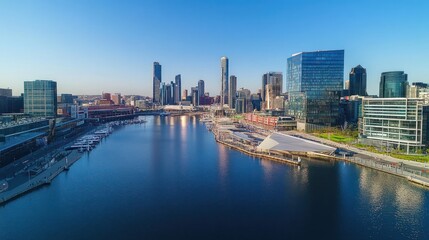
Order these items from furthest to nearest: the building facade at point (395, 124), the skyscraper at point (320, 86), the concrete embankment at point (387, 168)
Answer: the skyscraper at point (320, 86)
the building facade at point (395, 124)
the concrete embankment at point (387, 168)

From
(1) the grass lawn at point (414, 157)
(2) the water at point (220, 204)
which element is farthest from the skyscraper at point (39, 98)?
(1) the grass lawn at point (414, 157)

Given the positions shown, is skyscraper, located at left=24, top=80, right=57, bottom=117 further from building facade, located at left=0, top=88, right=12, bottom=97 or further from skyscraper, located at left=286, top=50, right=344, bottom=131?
building facade, located at left=0, top=88, right=12, bottom=97

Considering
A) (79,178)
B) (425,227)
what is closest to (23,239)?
(79,178)

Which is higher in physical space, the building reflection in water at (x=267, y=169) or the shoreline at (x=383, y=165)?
the shoreline at (x=383, y=165)

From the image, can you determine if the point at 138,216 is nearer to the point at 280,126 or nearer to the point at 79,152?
the point at 79,152

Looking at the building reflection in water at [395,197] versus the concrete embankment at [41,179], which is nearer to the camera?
the building reflection in water at [395,197]

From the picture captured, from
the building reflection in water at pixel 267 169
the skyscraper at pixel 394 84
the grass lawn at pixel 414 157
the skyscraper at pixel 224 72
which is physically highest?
the skyscraper at pixel 224 72

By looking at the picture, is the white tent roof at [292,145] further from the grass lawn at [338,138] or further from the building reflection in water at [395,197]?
the grass lawn at [338,138]
